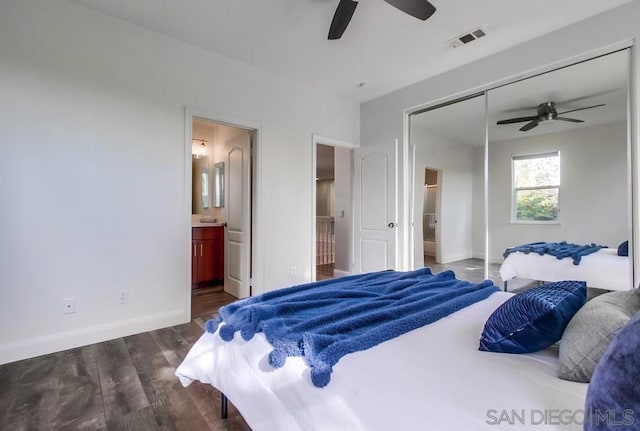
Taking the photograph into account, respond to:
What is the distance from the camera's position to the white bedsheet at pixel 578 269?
2.60m

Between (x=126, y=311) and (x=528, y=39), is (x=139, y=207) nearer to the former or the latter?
(x=126, y=311)

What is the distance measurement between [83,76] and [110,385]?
7.85 feet

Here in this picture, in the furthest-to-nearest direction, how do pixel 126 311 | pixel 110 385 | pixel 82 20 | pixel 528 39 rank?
pixel 528 39 < pixel 126 311 < pixel 82 20 < pixel 110 385

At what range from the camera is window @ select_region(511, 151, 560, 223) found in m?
3.08

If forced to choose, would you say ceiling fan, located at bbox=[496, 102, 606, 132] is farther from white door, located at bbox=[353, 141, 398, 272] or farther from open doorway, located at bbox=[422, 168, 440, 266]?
white door, located at bbox=[353, 141, 398, 272]

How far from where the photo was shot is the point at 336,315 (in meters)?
1.35

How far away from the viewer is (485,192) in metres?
3.46

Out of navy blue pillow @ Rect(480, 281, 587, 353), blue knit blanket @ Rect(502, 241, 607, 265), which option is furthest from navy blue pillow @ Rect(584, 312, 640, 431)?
blue knit blanket @ Rect(502, 241, 607, 265)

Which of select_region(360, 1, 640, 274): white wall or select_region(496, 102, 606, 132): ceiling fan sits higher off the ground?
select_region(360, 1, 640, 274): white wall

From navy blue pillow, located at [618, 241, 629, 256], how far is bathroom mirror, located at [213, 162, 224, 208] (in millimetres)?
4482

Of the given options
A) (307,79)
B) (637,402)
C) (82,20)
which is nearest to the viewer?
(637,402)

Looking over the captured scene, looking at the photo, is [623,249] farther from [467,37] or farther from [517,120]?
[467,37]

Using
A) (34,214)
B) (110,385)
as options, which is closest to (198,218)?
(34,214)

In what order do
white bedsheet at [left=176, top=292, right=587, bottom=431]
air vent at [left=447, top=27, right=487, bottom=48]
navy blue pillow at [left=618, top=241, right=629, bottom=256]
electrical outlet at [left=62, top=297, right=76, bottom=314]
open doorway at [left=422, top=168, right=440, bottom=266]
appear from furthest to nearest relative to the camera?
open doorway at [left=422, top=168, right=440, bottom=266] < air vent at [left=447, top=27, right=487, bottom=48] < navy blue pillow at [left=618, top=241, right=629, bottom=256] < electrical outlet at [left=62, top=297, right=76, bottom=314] < white bedsheet at [left=176, top=292, right=587, bottom=431]
